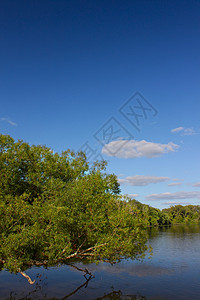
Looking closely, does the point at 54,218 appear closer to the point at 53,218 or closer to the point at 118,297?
the point at 53,218

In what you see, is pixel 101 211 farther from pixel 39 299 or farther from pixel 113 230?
pixel 39 299

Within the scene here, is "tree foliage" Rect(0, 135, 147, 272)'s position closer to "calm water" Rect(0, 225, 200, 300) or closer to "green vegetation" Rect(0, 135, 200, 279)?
"green vegetation" Rect(0, 135, 200, 279)

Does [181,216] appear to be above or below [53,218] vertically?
above

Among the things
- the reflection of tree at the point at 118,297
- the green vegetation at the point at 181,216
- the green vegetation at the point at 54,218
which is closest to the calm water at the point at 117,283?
the reflection of tree at the point at 118,297

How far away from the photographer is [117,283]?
2581 centimetres

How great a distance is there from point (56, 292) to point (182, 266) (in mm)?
18100

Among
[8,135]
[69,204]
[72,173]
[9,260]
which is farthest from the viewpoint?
[72,173]

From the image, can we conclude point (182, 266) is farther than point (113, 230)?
Yes

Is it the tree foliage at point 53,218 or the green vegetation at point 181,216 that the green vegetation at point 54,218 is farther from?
the green vegetation at point 181,216

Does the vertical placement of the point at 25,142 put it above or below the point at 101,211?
above

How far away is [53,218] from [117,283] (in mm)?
11875

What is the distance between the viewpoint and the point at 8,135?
25812mm

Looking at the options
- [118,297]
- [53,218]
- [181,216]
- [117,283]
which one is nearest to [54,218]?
[53,218]

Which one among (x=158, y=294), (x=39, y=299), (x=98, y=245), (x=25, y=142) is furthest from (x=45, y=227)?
(x=158, y=294)
